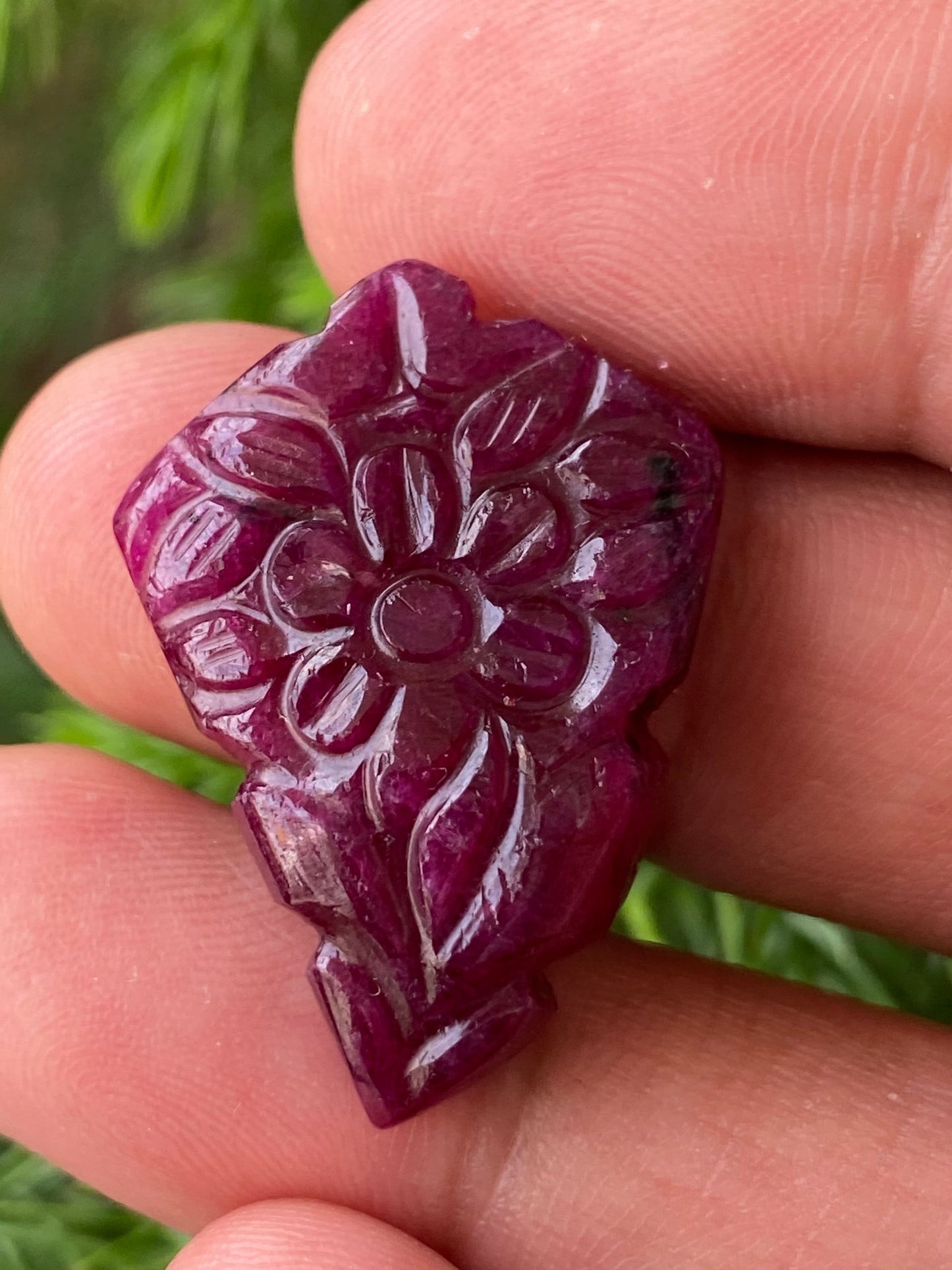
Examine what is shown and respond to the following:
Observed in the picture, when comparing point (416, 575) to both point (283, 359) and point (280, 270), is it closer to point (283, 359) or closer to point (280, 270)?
point (283, 359)

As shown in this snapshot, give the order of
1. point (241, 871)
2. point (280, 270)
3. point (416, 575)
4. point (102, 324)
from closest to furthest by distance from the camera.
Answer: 1. point (416, 575)
2. point (241, 871)
3. point (280, 270)
4. point (102, 324)

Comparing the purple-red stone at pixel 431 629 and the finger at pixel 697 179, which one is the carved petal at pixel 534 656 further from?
the finger at pixel 697 179

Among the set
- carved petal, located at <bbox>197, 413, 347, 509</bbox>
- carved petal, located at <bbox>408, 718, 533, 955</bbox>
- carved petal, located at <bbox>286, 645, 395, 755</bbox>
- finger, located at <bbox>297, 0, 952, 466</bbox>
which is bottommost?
carved petal, located at <bbox>408, 718, 533, 955</bbox>

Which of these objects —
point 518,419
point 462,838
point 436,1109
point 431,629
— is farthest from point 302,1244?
point 518,419

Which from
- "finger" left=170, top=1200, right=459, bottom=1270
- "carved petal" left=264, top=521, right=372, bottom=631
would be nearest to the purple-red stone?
"carved petal" left=264, top=521, right=372, bottom=631

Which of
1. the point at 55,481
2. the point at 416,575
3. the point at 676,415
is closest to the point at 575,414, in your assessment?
the point at 676,415

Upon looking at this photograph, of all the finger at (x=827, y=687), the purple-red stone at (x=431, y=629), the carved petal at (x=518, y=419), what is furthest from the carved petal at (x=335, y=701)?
the finger at (x=827, y=687)

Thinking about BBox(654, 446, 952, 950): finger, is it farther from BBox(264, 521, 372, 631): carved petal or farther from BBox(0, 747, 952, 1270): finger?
BBox(264, 521, 372, 631): carved petal
